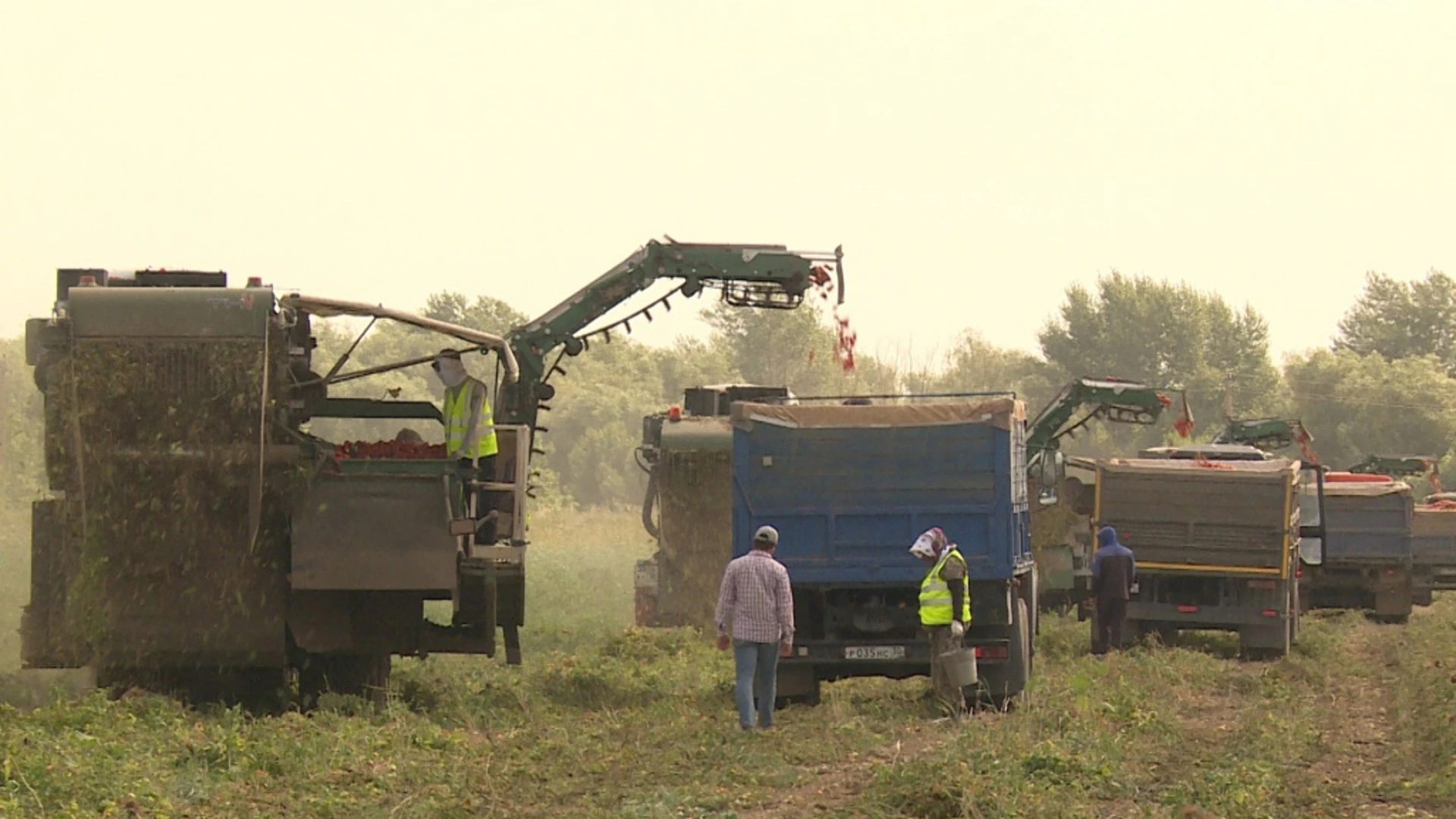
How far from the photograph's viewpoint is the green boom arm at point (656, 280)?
2231 centimetres

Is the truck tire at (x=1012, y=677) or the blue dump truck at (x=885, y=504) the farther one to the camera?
the truck tire at (x=1012, y=677)

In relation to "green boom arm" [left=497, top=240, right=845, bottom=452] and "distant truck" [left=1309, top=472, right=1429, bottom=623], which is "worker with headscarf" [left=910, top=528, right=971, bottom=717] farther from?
"distant truck" [left=1309, top=472, right=1429, bottom=623]

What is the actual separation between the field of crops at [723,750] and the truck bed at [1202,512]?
292 cm

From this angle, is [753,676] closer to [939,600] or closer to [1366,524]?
[939,600]

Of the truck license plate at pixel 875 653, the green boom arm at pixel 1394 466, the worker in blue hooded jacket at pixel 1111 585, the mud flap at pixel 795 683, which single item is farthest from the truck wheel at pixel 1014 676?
the green boom arm at pixel 1394 466

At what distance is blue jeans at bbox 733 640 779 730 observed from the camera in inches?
572

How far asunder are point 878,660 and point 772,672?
69.3 inches

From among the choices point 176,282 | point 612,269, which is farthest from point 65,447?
point 612,269

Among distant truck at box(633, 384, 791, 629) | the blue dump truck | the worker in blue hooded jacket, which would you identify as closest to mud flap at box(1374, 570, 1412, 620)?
the worker in blue hooded jacket

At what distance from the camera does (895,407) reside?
16281 mm

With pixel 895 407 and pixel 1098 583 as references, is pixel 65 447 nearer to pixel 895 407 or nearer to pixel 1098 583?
pixel 895 407

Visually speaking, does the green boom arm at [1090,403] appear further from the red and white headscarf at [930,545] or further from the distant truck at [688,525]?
the red and white headscarf at [930,545]

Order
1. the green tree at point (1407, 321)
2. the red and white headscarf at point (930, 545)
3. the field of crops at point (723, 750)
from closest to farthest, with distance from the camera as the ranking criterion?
the field of crops at point (723, 750) < the red and white headscarf at point (930, 545) < the green tree at point (1407, 321)

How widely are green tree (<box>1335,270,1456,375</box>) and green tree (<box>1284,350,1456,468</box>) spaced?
784 cm
